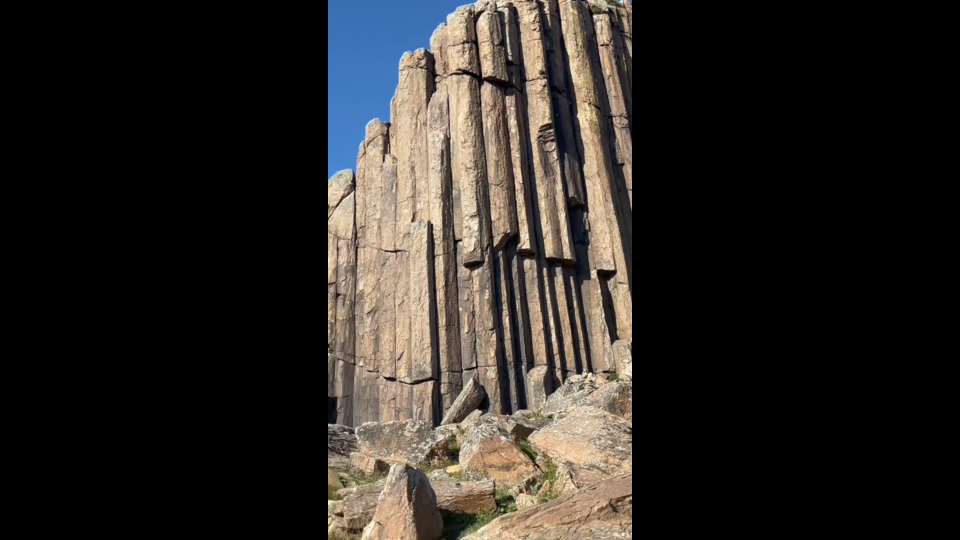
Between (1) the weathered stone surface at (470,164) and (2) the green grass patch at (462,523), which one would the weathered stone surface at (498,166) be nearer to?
(1) the weathered stone surface at (470,164)

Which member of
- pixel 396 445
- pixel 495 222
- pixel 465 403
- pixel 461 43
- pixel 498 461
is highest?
pixel 461 43

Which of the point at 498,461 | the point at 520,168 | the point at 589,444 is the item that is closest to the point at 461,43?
the point at 520,168

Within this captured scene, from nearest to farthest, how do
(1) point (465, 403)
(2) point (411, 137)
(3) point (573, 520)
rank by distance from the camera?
(3) point (573, 520)
(1) point (465, 403)
(2) point (411, 137)

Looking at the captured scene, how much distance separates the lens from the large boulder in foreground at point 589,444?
11713 mm

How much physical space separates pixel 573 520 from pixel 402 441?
804cm

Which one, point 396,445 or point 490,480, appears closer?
point 490,480

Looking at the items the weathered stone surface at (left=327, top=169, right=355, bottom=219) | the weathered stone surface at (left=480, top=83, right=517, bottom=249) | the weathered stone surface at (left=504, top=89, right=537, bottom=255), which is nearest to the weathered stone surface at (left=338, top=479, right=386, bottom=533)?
the weathered stone surface at (left=480, top=83, right=517, bottom=249)

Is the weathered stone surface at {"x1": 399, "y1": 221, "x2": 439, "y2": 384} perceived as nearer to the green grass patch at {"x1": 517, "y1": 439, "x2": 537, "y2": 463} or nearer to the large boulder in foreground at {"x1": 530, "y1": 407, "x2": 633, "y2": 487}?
the green grass patch at {"x1": 517, "y1": 439, "x2": 537, "y2": 463}

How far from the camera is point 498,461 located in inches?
499

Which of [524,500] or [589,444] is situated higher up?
[589,444]

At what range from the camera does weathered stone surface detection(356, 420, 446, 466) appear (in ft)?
51.3

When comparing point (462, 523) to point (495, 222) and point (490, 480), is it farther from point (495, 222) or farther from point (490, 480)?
point (495, 222)
